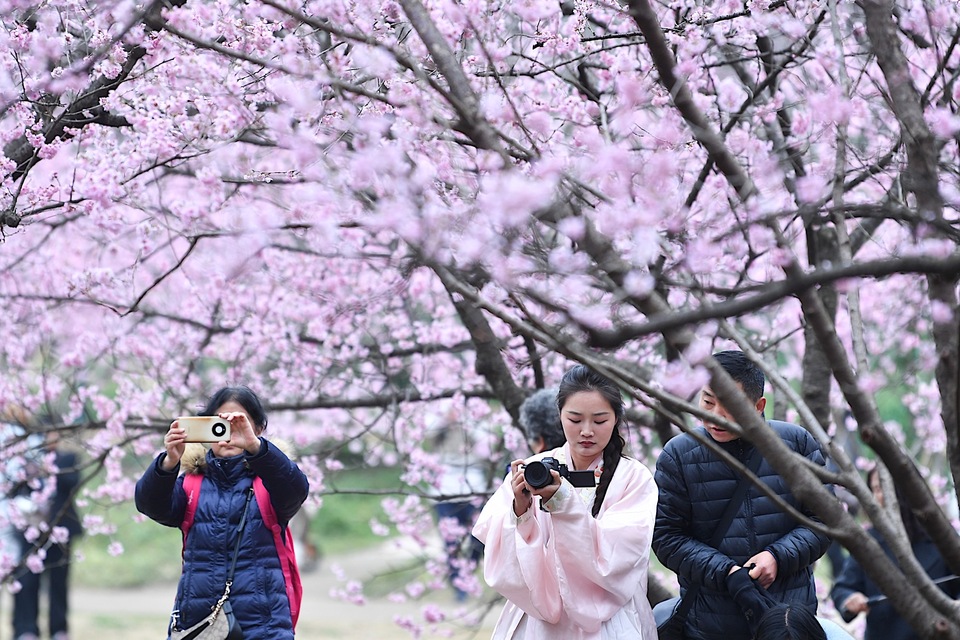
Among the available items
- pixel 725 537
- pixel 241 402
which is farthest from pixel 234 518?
pixel 725 537

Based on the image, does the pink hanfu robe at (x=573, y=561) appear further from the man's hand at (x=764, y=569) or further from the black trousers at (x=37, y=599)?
the black trousers at (x=37, y=599)

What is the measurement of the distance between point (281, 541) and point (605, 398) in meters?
1.25

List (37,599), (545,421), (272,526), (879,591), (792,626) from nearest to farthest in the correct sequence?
(792,626), (272,526), (545,421), (879,591), (37,599)

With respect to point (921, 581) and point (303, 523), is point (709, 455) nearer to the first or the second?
point (921, 581)

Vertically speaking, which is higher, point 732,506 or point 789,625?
point 732,506

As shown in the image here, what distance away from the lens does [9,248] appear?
21.8 feet

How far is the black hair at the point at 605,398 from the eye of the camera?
135 inches

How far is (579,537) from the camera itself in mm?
3246

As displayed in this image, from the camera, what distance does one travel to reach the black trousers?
27.2 feet

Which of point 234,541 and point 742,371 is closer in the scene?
point 742,371

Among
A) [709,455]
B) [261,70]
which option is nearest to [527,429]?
[709,455]

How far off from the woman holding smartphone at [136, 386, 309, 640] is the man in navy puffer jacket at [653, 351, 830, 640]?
128cm

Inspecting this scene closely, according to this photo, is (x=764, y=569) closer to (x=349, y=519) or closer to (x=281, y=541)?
(x=281, y=541)

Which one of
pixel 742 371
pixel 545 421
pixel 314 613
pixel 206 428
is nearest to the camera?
pixel 742 371
